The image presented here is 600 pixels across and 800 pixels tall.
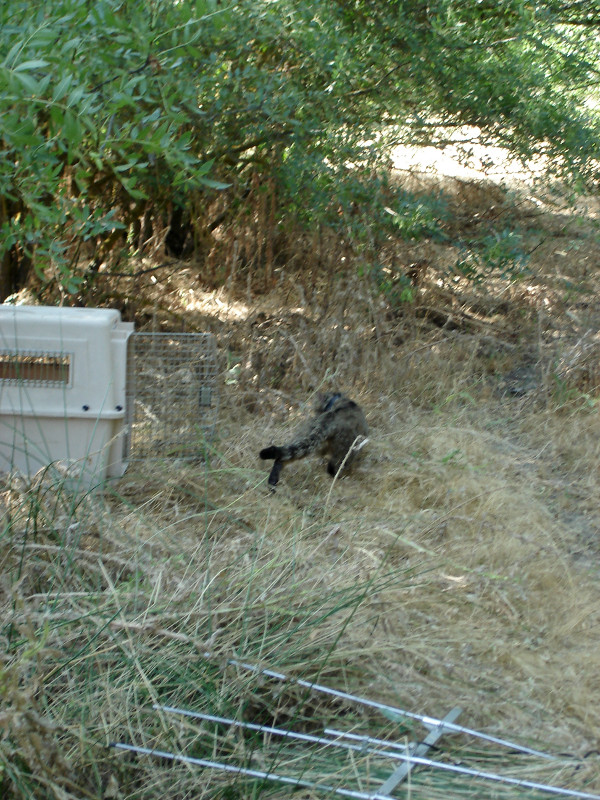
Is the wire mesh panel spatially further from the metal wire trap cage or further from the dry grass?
the metal wire trap cage

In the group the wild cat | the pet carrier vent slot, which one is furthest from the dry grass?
the pet carrier vent slot

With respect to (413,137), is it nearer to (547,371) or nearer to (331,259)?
(331,259)

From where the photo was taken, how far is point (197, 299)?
7.01 metres

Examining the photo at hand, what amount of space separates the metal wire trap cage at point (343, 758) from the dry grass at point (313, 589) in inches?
1.1

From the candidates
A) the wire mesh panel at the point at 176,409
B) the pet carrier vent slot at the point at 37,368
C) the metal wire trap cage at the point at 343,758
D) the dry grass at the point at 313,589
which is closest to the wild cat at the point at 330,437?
the dry grass at the point at 313,589

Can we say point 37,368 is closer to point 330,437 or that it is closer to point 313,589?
point 330,437

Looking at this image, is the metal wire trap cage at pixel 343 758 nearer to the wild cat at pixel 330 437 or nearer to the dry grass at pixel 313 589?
the dry grass at pixel 313 589

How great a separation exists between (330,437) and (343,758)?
236 cm

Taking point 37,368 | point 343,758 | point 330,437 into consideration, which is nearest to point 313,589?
point 343,758

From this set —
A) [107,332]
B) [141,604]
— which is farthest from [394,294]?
[141,604]

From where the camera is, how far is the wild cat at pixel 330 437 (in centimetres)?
451

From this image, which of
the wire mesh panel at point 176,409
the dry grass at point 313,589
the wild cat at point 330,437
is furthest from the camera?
the wire mesh panel at point 176,409

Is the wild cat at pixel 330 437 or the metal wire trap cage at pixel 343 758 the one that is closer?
the metal wire trap cage at pixel 343 758

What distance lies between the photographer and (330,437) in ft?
15.6
